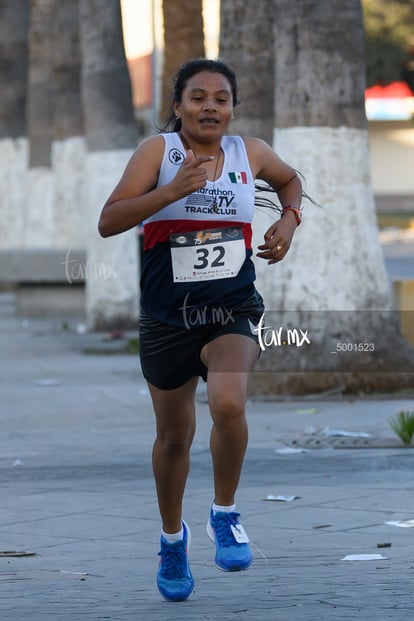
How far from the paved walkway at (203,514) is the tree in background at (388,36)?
51828 mm

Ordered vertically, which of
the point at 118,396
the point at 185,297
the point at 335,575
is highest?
the point at 185,297

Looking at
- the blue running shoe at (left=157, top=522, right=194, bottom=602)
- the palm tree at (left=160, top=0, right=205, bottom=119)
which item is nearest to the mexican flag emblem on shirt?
the blue running shoe at (left=157, top=522, right=194, bottom=602)

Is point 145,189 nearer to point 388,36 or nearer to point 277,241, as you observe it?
point 277,241

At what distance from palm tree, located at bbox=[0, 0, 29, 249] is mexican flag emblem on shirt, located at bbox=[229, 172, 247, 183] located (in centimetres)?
2204

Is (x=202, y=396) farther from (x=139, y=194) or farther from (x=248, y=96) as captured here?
(x=139, y=194)

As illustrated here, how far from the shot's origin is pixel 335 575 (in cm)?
579

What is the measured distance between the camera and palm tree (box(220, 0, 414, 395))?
11805 mm

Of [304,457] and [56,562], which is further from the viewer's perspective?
[304,457]

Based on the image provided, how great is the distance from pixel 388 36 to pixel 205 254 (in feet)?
193

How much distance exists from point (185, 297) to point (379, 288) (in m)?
6.72

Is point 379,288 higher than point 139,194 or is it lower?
lower

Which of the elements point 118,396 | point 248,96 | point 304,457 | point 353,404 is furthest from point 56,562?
point 248,96

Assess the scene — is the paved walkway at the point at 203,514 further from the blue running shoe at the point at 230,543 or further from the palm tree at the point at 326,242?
the palm tree at the point at 326,242

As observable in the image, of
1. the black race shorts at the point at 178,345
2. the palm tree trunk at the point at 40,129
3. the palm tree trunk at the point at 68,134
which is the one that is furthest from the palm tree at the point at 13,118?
the black race shorts at the point at 178,345
